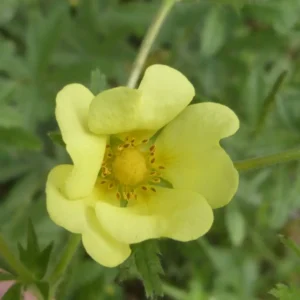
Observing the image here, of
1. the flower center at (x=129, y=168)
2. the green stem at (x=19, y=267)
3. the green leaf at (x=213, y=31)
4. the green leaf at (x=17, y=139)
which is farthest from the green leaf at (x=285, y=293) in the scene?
the green leaf at (x=213, y=31)

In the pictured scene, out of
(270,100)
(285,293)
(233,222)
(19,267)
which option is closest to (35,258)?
(19,267)

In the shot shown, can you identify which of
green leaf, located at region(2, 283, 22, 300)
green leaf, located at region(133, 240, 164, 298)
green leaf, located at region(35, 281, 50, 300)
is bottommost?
green leaf, located at region(2, 283, 22, 300)

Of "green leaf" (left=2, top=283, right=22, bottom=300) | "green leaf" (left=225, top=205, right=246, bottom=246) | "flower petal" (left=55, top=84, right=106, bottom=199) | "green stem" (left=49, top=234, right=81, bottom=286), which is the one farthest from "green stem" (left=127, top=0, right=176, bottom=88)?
"green leaf" (left=225, top=205, right=246, bottom=246)

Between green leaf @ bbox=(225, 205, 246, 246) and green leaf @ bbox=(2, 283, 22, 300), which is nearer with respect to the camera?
green leaf @ bbox=(2, 283, 22, 300)

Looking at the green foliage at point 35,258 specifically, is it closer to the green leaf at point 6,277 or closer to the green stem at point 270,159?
the green leaf at point 6,277

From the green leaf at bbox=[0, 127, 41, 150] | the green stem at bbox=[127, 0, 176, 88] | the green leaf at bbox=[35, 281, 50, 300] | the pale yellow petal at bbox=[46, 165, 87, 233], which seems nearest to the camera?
the pale yellow petal at bbox=[46, 165, 87, 233]

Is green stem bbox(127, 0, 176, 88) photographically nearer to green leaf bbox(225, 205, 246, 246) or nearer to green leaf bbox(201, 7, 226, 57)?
green leaf bbox(201, 7, 226, 57)

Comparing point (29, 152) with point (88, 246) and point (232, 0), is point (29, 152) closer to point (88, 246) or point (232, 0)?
point (232, 0)
